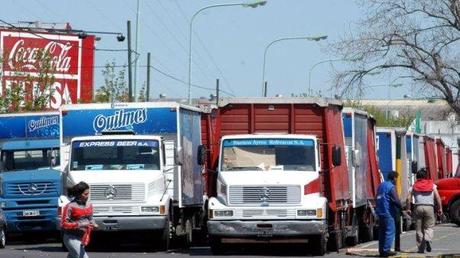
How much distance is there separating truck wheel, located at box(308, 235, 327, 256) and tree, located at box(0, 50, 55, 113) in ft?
82.6

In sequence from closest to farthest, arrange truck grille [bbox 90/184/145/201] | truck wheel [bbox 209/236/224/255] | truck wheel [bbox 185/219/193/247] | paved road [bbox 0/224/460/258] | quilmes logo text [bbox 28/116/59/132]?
1. truck wheel [bbox 209/236/224/255]
2. paved road [bbox 0/224/460/258]
3. truck grille [bbox 90/184/145/201]
4. truck wheel [bbox 185/219/193/247]
5. quilmes logo text [bbox 28/116/59/132]

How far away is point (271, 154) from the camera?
2619cm

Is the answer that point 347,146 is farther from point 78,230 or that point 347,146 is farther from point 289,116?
point 78,230

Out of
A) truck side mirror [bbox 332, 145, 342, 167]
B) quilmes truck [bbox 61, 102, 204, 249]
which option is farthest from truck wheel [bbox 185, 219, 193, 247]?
truck side mirror [bbox 332, 145, 342, 167]

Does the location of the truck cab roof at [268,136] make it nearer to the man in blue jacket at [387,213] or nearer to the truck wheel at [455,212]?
the man in blue jacket at [387,213]

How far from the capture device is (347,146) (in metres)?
30.7

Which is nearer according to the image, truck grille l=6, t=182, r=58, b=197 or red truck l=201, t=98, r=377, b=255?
red truck l=201, t=98, r=377, b=255

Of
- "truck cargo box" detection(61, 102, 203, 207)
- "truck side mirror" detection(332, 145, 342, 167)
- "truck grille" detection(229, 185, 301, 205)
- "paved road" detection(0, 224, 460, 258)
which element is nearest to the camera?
"truck grille" detection(229, 185, 301, 205)

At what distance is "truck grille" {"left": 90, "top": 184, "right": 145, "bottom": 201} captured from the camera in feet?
88.1

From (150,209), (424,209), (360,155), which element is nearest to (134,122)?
(150,209)

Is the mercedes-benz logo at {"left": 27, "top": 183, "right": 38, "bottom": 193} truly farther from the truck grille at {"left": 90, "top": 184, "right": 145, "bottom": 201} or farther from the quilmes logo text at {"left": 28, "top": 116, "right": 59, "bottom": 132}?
the truck grille at {"left": 90, "top": 184, "right": 145, "bottom": 201}

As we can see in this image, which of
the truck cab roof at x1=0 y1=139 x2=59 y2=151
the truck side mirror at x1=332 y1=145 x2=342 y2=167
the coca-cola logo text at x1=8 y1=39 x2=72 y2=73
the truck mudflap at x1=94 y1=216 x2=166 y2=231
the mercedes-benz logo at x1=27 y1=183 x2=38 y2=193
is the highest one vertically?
the coca-cola logo text at x1=8 y1=39 x2=72 y2=73

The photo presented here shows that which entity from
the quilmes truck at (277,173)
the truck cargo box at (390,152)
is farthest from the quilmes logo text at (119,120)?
the truck cargo box at (390,152)

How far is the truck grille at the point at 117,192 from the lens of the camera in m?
26.9
